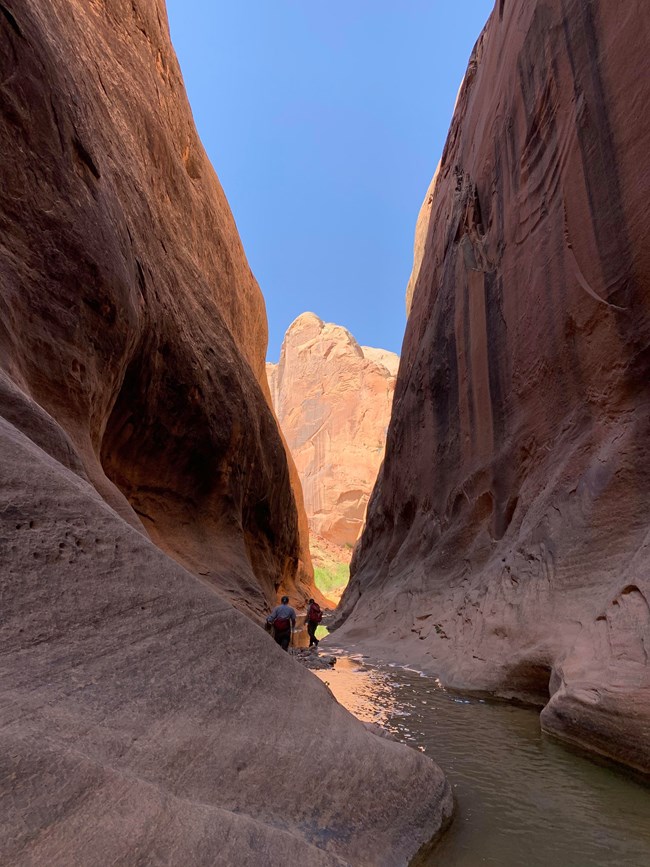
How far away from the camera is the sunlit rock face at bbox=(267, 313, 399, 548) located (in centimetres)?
5831

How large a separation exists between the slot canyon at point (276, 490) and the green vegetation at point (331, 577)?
107ft

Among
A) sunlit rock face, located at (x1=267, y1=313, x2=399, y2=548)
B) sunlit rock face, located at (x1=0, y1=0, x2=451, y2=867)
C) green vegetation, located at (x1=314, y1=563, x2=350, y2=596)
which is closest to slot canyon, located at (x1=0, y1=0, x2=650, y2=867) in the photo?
sunlit rock face, located at (x1=0, y1=0, x2=451, y2=867)

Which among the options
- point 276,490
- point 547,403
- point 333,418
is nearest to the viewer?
point 547,403

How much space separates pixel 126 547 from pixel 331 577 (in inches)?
1954

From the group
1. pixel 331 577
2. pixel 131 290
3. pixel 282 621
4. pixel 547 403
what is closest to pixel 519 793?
pixel 282 621

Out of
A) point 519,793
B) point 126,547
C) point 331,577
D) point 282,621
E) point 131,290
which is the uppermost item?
point 131,290

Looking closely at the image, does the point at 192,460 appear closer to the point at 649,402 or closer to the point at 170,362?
the point at 170,362

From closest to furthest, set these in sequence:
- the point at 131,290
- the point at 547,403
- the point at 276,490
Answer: the point at 131,290
the point at 547,403
the point at 276,490

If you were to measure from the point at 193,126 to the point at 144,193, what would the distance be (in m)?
9.69

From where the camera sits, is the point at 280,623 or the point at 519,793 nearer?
the point at 519,793

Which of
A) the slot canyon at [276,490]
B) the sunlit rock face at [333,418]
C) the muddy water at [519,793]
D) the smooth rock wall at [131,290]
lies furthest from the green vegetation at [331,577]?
the muddy water at [519,793]

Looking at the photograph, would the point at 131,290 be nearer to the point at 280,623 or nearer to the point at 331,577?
the point at 280,623

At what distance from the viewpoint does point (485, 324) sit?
10.9m

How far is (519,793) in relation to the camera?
135 inches
